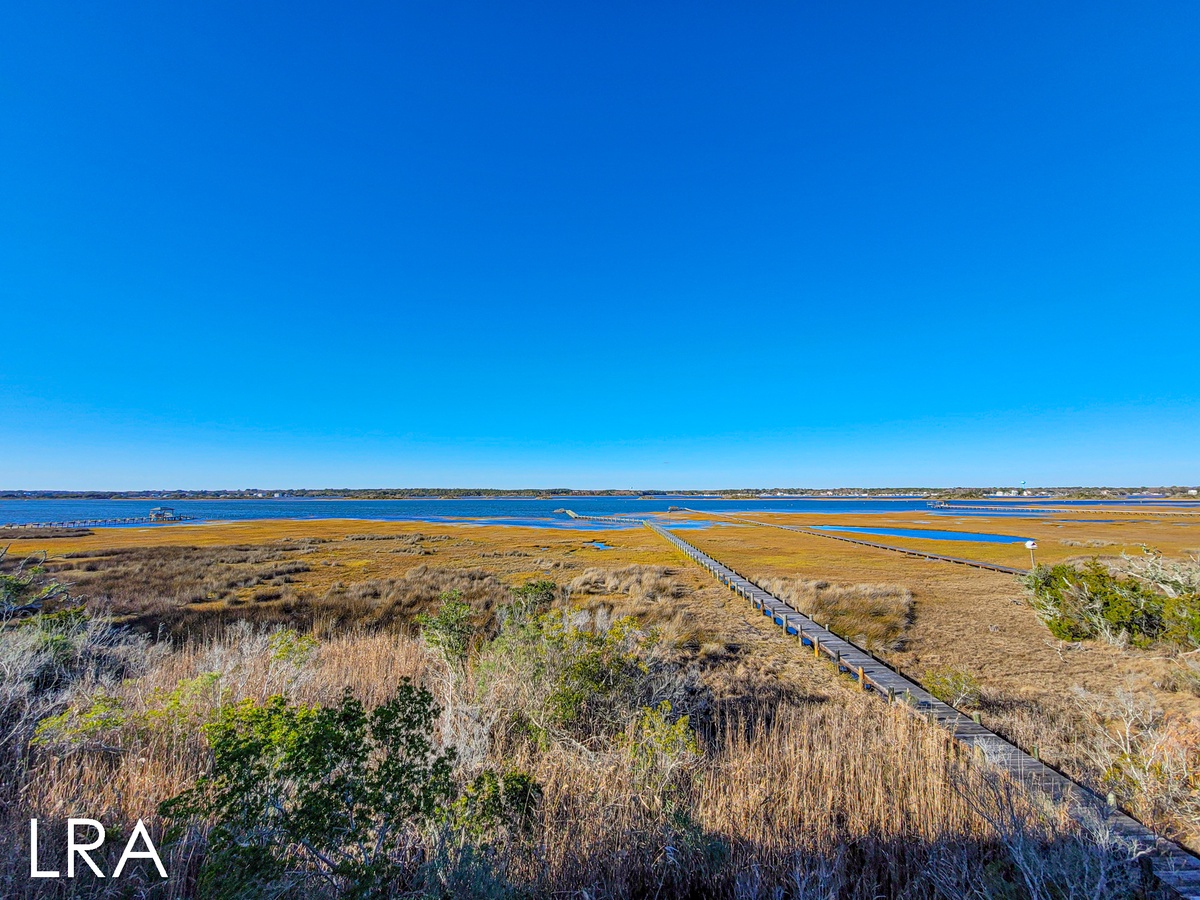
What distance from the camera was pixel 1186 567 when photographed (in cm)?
1263

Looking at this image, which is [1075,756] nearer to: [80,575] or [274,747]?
[274,747]

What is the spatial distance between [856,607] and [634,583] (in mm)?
10310

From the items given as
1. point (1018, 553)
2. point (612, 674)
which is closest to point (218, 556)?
point (612, 674)

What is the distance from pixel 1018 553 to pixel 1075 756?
39.9m

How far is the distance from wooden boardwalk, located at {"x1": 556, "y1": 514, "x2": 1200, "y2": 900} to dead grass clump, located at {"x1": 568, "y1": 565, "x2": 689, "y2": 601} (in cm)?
583

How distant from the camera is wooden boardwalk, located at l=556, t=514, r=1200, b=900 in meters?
4.92

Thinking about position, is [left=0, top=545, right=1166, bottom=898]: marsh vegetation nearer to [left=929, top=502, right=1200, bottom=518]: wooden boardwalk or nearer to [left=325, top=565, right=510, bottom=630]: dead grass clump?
[left=325, top=565, right=510, bottom=630]: dead grass clump

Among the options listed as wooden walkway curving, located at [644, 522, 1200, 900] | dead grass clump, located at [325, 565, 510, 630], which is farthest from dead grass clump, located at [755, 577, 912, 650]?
dead grass clump, located at [325, 565, 510, 630]

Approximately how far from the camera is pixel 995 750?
7.71 meters

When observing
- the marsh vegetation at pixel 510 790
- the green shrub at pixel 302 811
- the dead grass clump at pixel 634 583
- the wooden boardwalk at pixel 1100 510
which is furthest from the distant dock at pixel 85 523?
the wooden boardwalk at pixel 1100 510

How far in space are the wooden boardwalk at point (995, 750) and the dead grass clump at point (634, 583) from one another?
5.83 metres

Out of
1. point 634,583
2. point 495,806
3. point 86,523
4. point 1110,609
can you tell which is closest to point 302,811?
point 495,806

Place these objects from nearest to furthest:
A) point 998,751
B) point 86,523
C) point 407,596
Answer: point 998,751 < point 407,596 < point 86,523

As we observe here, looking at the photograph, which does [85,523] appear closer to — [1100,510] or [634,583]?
[634,583]
